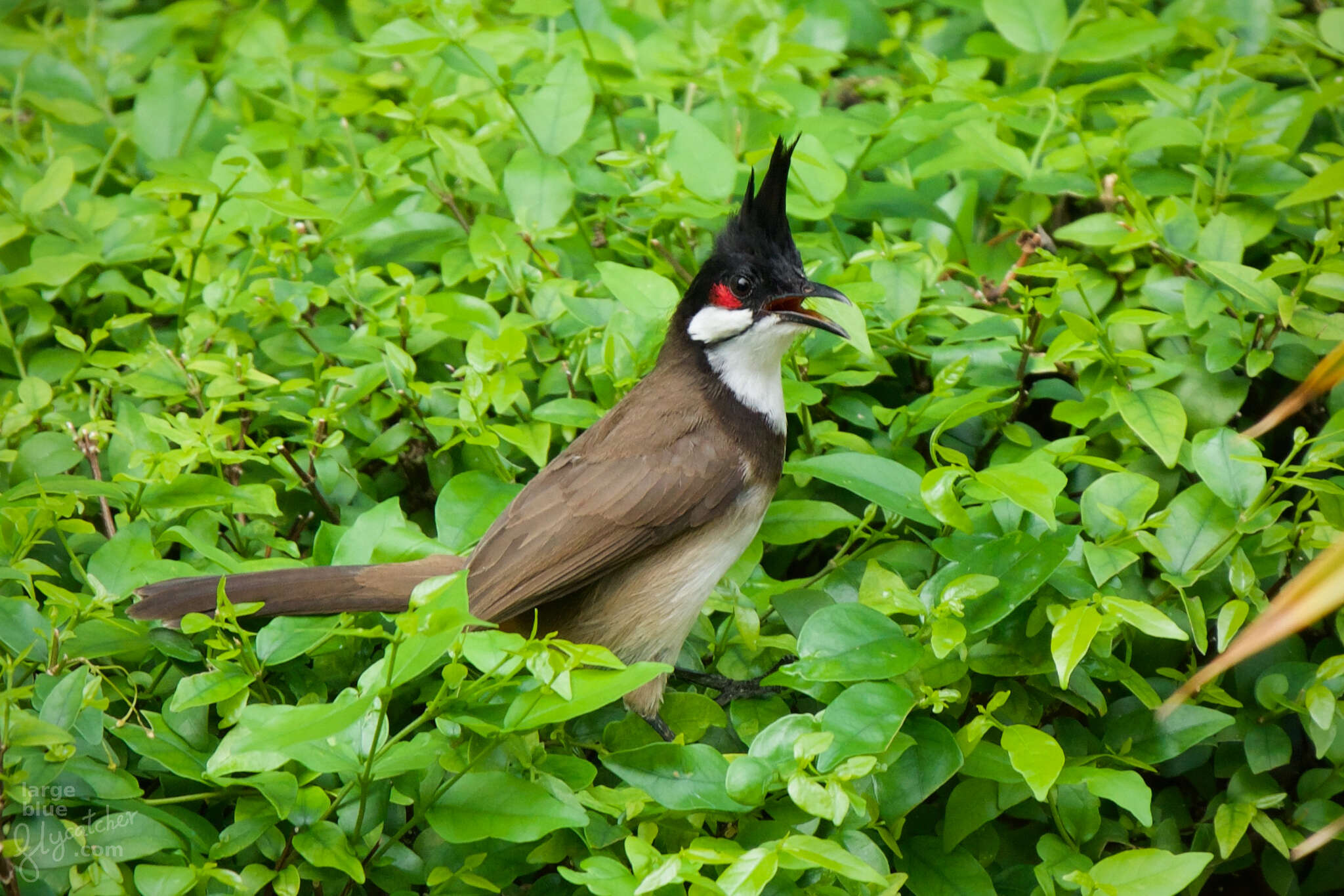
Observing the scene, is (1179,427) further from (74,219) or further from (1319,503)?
(74,219)

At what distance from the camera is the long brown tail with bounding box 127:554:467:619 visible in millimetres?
2531

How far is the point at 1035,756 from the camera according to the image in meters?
2.15

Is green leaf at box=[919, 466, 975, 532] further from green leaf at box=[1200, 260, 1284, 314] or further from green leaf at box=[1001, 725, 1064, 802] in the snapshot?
green leaf at box=[1200, 260, 1284, 314]

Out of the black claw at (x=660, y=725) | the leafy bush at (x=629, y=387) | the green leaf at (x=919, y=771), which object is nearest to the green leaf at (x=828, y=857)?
the leafy bush at (x=629, y=387)

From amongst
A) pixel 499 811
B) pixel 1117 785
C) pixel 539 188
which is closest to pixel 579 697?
pixel 499 811

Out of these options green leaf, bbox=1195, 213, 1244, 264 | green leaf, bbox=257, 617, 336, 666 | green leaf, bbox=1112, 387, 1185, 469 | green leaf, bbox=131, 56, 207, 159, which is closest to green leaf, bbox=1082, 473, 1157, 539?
Answer: green leaf, bbox=1112, 387, 1185, 469

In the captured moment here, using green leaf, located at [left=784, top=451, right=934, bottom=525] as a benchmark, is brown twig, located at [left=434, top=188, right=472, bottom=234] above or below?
above

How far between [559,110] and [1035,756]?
2.39m

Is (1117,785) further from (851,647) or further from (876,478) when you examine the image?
(876,478)

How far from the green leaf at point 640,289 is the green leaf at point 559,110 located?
62 cm

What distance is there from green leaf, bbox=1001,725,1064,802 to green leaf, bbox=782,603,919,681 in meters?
0.23

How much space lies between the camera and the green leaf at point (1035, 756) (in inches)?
82.0

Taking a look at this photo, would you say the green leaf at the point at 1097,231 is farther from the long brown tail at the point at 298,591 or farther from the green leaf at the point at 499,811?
the green leaf at the point at 499,811

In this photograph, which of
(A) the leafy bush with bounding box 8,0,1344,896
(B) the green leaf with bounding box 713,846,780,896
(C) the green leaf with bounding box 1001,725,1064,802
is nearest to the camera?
(B) the green leaf with bounding box 713,846,780,896
